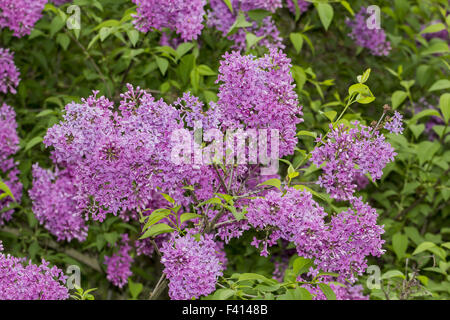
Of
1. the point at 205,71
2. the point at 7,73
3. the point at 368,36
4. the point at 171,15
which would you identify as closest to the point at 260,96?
the point at 171,15

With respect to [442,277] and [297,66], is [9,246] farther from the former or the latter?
[442,277]

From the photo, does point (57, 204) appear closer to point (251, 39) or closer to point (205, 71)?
point (205, 71)

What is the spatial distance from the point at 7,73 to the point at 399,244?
2391mm

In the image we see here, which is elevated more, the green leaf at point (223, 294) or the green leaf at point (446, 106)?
the green leaf at point (446, 106)

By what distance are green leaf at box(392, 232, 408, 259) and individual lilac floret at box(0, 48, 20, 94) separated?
2279mm

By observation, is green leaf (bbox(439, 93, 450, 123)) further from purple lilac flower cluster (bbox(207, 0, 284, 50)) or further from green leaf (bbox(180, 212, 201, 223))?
green leaf (bbox(180, 212, 201, 223))

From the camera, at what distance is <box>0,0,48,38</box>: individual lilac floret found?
3357mm

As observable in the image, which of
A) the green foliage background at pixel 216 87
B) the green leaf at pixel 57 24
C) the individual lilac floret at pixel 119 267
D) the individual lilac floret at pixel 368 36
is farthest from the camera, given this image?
the individual lilac floret at pixel 368 36

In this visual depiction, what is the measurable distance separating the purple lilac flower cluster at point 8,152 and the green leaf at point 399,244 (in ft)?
6.89

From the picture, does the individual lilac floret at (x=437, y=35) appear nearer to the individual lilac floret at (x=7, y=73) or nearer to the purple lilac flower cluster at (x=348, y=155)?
the purple lilac flower cluster at (x=348, y=155)

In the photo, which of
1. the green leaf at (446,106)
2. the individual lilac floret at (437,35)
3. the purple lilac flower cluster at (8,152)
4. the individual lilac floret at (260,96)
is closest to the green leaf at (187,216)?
the individual lilac floret at (260,96)

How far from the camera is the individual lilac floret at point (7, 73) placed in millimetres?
3529
